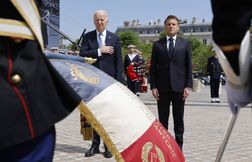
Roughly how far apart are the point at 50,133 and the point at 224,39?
71 cm

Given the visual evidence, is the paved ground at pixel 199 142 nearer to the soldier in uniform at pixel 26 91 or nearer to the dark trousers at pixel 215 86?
the soldier in uniform at pixel 26 91

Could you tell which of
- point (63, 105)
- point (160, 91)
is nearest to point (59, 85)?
point (63, 105)

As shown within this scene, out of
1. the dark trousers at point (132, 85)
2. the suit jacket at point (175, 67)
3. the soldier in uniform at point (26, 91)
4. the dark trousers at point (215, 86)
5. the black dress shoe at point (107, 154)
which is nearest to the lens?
the soldier in uniform at point (26, 91)

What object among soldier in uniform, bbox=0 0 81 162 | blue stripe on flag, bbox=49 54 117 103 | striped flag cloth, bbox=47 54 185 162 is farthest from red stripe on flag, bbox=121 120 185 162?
soldier in uniform, bbox=0 0 81 162

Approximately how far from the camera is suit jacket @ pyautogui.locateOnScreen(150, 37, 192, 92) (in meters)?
6.36

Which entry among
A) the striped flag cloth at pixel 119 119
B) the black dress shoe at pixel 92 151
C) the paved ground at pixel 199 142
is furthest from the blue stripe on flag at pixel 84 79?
the black dress shoe at pixel 92 151

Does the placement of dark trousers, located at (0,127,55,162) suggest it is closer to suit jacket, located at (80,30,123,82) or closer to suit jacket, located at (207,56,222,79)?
suit jacket, located at (80,30,123,82)

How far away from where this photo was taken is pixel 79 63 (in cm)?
427

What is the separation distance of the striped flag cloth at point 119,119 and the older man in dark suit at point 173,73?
1991 millimetres

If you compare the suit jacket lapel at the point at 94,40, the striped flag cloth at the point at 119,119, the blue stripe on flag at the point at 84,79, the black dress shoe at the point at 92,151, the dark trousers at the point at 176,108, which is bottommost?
the black dress shoe at the point at 92,151

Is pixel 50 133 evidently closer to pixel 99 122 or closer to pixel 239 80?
pixel 239 80

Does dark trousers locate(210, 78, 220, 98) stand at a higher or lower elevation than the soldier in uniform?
lower

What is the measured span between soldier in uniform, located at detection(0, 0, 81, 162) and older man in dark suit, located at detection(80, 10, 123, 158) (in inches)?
181

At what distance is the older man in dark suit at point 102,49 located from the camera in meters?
6.44
